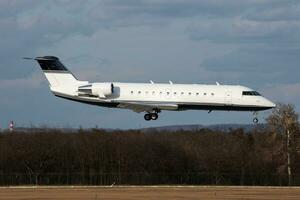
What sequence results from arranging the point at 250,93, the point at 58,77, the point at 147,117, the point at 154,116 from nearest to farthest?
the point at 250,93 → the point at 154,116 → the point at 147,117 → the point at 58,77

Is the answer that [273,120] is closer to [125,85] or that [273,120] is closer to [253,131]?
[253,131]

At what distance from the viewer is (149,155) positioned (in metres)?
103

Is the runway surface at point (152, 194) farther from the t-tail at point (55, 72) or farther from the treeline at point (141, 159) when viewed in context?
the treeline at point (141, 159)

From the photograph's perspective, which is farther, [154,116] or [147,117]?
[147,117]

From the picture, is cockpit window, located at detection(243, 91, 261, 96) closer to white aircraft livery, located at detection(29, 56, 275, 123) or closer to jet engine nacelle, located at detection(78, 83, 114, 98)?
white aircraft livery, located at detection(29, 56, 275, 123)

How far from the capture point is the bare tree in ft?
335

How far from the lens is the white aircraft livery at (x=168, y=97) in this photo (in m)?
80.6

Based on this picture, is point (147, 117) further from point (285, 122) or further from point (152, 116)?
point (285, 122)

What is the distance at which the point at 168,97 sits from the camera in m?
81.6

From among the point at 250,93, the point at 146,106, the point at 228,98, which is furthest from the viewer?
the point at 146,106

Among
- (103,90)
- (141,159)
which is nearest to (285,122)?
(141,159)

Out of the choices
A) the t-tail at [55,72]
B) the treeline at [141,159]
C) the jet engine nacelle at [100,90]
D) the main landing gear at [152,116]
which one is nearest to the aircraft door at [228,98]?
the main landing gear at [152,116]

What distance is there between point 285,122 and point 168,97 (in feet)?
82.5

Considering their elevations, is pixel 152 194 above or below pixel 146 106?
below
